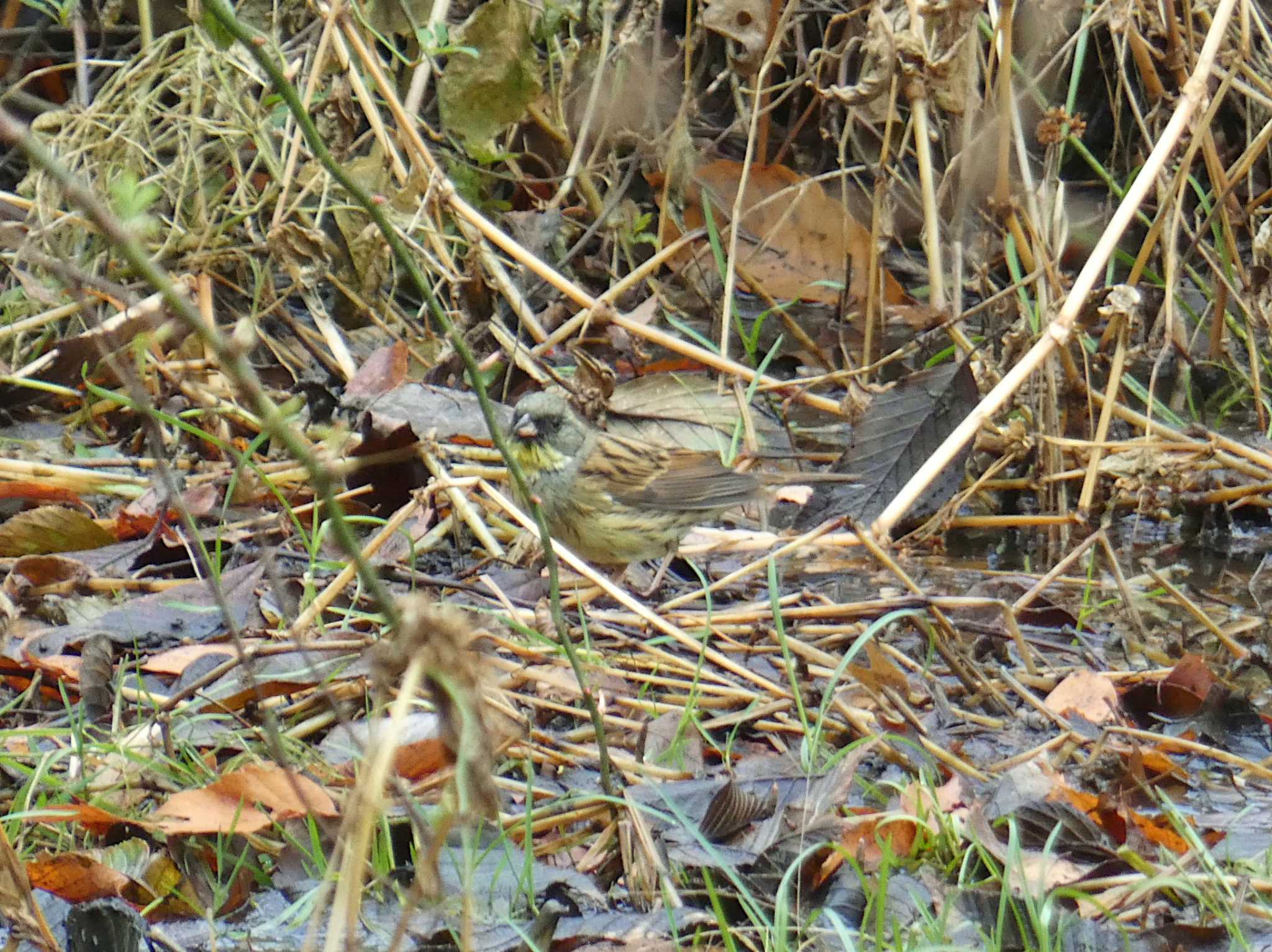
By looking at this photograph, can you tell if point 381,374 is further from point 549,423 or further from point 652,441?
point 652,441

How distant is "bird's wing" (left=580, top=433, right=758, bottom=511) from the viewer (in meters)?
4.52

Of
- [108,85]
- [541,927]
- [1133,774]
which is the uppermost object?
[108,85]

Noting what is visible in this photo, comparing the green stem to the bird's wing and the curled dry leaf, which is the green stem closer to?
the bird's wing

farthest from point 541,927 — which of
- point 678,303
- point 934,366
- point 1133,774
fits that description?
point 678,303

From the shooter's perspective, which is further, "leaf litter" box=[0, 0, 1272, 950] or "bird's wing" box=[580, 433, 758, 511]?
"bird's wing" box=[580, 433, 758, 511]

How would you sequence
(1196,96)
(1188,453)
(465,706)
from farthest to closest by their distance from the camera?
1. (1188,453)
2. (1196,96)
3. (465,706)

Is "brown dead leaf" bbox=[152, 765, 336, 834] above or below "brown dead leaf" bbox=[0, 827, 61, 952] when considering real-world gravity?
below

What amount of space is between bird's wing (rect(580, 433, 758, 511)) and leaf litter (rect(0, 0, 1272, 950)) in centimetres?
19

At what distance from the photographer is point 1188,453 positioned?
15.2 ft

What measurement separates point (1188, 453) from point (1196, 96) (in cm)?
110

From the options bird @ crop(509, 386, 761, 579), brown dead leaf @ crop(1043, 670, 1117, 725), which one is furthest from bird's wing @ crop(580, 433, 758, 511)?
brown dead leaf @ crop(1043, 670, 1117, 725)

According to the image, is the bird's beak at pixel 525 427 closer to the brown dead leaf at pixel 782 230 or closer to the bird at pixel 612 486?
the bird at pixel 612 486

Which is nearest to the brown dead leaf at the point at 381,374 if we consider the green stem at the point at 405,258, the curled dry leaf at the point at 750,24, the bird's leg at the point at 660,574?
the bird's leg at the point at 660,574

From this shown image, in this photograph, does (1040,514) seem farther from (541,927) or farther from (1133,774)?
(541,927)
